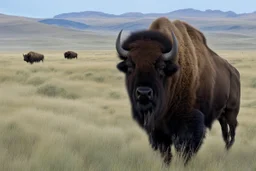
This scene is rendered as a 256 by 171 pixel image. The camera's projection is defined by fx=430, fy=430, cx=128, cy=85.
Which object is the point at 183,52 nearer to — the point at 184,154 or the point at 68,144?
the point at 184,154

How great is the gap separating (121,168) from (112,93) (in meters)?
10.4

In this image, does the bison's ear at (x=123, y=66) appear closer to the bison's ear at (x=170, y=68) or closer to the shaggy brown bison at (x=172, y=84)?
the shaggy brown bison at (x=172, y=84)

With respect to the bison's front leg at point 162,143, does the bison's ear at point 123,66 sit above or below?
above

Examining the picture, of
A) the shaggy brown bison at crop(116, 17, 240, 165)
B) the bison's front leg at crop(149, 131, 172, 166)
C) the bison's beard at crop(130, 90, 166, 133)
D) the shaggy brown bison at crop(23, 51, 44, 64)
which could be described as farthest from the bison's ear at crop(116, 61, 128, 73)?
the shaggy brown bison at crop(23, 51, 44, 64)

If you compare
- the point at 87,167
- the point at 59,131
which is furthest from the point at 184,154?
the point at 59,131

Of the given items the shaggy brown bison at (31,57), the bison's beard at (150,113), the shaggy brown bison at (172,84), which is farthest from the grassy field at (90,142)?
the shaggy brown bison at (31,57)

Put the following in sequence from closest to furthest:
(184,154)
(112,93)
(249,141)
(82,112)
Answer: (184,154)
(249,141)
(82,112)
(112,93)

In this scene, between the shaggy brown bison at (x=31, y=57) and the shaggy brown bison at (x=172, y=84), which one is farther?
the shaggy brown bison at (x=31, y=57)

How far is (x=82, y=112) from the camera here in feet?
34.7

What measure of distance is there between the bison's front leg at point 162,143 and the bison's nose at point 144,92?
3.71 ft

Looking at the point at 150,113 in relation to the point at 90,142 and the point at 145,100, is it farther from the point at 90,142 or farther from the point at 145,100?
the point at 90,142

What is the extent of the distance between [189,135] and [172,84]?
27.6 inches

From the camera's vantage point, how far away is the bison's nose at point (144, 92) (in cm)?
450

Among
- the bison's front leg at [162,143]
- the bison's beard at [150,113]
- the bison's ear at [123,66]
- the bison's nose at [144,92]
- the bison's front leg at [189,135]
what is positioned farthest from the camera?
the bison's front leg at [162,143]
